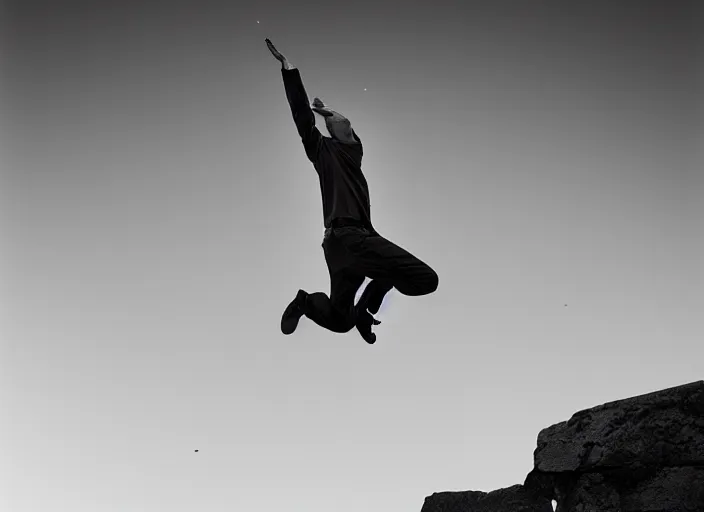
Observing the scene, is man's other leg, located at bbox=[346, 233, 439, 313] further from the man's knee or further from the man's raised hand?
the man's raised hand

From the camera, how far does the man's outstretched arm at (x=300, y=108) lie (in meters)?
7.14

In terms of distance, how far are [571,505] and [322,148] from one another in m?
3.56

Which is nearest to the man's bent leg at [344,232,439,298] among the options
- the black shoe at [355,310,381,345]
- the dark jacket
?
the dark jacket

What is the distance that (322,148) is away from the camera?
7.28m

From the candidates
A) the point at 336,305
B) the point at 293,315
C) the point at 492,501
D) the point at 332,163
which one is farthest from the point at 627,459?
the point at 332,163

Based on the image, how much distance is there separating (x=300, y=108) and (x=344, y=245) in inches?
52.4

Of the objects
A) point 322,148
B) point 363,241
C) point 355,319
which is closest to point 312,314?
point 355,319

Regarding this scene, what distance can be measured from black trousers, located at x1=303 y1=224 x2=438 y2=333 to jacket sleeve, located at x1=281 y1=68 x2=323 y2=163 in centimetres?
82

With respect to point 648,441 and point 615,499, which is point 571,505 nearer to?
point 615,499

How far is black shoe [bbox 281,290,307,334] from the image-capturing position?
7199 millimetres

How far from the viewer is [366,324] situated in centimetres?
727

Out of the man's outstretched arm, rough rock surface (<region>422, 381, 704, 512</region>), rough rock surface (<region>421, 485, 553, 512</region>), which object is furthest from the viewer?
the man's outstretched arm

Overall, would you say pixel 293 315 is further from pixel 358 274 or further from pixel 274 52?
pixel 274 52

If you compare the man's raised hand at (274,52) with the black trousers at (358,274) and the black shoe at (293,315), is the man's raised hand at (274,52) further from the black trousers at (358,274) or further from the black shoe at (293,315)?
→ the black shoe at (293,315)
